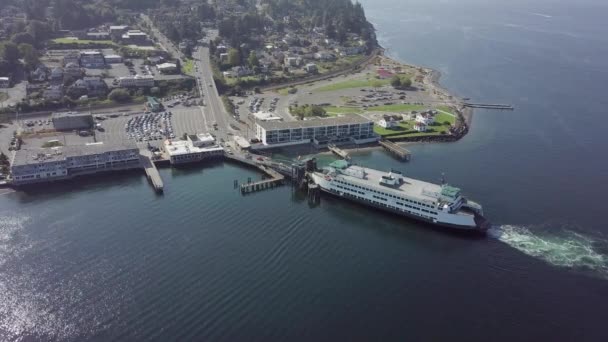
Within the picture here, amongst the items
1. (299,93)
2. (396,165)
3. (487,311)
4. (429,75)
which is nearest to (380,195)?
(396,165)

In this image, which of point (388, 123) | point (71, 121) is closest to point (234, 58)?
point (71, 121)

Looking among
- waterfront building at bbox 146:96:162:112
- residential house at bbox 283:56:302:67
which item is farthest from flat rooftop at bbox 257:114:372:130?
residential house at bbox 283:56:302:67

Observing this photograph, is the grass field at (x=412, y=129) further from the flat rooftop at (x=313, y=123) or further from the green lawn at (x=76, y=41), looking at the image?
the green lawn at (x=76, y=41)

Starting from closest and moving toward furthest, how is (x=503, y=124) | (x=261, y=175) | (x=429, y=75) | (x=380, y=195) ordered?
(x=380, y=195), (x=261, y=175), (x=503, y=124), (x=429, y=75)

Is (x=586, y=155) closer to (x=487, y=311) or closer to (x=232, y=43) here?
(x=487, y=311)

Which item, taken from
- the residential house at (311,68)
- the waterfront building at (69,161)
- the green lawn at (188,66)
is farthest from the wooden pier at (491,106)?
the waterfront building at (69,161)
